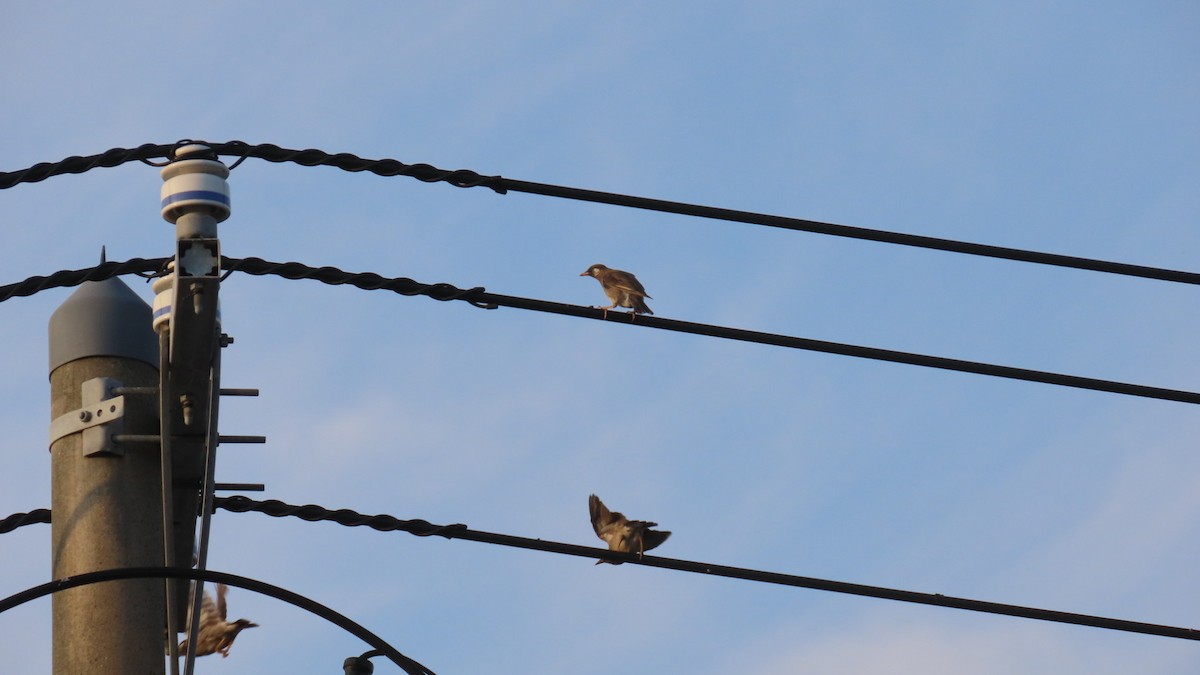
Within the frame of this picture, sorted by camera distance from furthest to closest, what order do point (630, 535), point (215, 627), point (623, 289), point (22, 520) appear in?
point (623, 289) < point (630, 535) < point (215, 627) < point (22, 520)

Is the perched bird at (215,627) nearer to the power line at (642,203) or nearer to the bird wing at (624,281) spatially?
the power line at (642,203)

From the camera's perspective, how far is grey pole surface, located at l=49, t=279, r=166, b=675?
18.6 ft

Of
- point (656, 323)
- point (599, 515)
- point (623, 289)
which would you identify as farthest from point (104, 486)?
point (623, 289)

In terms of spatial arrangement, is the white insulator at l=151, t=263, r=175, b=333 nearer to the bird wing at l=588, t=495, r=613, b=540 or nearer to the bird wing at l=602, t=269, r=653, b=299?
the bird wing at l=588, t=495, r=613, b=540

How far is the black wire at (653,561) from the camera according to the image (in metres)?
7.68

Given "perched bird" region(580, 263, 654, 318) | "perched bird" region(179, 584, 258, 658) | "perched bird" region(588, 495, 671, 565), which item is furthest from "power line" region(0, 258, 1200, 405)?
"perched bird" region(580, 263, 654, 318)

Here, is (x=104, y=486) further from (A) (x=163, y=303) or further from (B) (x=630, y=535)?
(B) (x=630, y=535)

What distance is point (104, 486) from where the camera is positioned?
5859 millimetres

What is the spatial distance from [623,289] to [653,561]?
6.46 metres

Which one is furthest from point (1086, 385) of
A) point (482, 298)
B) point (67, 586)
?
point (67, 586)

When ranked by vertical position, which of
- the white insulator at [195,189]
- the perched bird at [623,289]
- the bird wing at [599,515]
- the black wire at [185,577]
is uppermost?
Result: the perched bird at [623,289]

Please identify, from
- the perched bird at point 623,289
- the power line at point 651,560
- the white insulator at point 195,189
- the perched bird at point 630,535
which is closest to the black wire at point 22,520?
the power line at point 651,560

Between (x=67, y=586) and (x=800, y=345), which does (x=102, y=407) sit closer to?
(x=67, y=586)

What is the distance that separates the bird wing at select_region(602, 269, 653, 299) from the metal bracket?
28.2 feet
